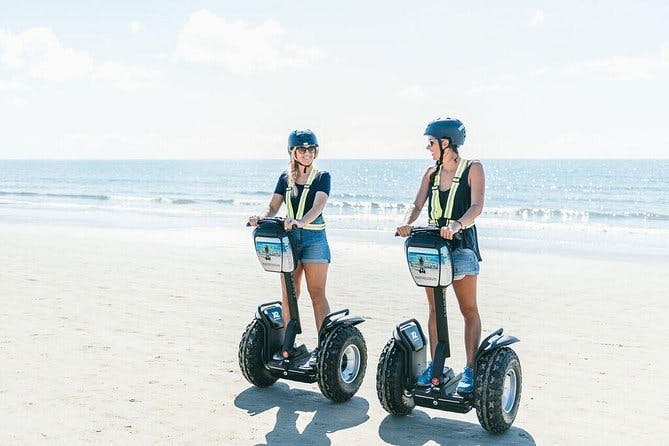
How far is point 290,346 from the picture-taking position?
218 inches

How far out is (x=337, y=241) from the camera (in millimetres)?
17156

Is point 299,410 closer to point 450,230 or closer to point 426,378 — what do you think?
point 426,378

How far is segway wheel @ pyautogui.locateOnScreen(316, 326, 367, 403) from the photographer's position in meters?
5.22

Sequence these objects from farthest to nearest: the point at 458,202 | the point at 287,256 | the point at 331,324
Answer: the point at 331,324 → the point at 287,256 → the point at 458,202

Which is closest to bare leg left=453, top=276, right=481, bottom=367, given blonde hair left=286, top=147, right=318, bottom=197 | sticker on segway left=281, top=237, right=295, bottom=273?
sticker on segway left=281, top=237, right=295, bottom=273

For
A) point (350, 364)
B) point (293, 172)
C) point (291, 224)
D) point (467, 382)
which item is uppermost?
point (293, 172)

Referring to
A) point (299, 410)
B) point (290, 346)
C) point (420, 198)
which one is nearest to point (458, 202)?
point (420, 198)

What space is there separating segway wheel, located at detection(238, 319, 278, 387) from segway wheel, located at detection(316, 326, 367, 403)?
541 mm

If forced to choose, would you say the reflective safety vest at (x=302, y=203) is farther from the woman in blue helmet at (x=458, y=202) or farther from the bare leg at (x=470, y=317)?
the bare leg at (x=470, y=317)

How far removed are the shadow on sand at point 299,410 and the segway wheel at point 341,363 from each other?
12 centimetres

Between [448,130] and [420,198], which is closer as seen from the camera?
[448,130]

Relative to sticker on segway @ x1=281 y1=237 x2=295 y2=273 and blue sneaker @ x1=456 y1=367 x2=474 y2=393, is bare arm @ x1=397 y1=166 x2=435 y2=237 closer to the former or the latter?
sticker on segway @ x1=281 y1=237 x2=295 y2=273

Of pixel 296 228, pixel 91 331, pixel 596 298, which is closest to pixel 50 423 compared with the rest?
pixel 296 228

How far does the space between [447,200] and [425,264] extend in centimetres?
47
